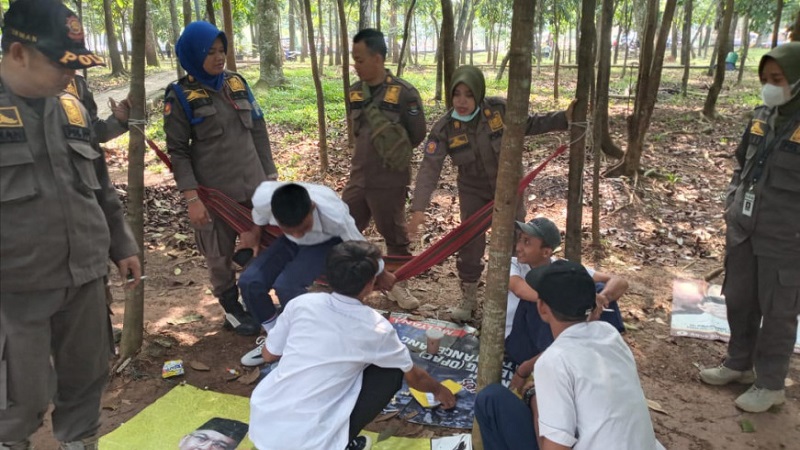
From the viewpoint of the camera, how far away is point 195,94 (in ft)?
9.35

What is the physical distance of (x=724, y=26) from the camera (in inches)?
282

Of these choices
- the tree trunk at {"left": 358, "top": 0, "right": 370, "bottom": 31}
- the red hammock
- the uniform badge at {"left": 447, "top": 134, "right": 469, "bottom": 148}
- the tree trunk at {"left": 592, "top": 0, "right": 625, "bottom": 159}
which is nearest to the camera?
the red hammock

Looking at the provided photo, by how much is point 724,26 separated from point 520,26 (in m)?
7.06

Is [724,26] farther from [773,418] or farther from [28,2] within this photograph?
[28,2]

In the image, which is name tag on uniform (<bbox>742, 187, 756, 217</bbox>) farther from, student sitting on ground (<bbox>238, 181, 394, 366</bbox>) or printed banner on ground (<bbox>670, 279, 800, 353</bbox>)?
student sitting on ground (<bbox>238, 181, 394, 366</bbox>)

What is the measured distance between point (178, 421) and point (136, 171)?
3.97 ft

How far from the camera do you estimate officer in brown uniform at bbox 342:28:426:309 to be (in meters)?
3.19

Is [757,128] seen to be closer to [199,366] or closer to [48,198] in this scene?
[48,198]

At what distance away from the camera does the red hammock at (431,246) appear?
2.93 m

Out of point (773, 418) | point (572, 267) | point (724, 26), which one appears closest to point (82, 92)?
point (572, 267)

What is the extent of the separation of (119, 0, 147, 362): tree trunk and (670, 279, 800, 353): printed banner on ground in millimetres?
2998

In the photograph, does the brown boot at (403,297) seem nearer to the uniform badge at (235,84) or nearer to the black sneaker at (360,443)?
the black sneaker at (360,443)

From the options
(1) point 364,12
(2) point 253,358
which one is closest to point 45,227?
(2) point 253,358

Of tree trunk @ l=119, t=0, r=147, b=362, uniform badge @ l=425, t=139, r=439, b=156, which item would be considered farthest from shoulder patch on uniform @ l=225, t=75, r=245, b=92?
uniform badge @ l=425, t=139, r=439, b=156
